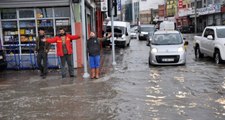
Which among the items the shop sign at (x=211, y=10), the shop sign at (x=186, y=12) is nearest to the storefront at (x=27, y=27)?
the shop sign at (x=211, y=10)

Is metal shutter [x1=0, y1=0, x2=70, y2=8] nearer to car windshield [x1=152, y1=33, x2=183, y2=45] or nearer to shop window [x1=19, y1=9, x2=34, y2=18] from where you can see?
Answer: shop window [x1=19, y1=9, x2=34, y2=18]

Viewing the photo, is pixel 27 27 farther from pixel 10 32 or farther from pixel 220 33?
pixel 220 33

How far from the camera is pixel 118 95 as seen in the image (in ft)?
33.4

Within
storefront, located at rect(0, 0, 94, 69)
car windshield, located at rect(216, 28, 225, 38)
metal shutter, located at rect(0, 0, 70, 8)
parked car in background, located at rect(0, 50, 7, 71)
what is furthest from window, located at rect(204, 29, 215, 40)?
parked car in background, located at rect(0, 50, 7, 71)

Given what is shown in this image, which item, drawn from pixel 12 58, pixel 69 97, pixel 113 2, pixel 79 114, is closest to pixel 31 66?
pixel 12 58

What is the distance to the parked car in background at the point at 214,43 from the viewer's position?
16078 mm

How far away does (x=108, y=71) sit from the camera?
1491cm

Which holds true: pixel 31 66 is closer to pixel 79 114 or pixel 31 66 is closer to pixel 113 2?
pixel 113 2

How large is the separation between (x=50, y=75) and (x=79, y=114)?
6193 millimetres

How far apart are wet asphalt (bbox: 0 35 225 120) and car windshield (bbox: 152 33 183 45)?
236cm

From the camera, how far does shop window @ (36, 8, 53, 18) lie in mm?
15695

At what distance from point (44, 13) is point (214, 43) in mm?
7694

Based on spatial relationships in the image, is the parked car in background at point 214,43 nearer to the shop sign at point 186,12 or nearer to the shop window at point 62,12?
the shop window at point 62,12

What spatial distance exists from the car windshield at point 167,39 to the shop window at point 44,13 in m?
4.98
